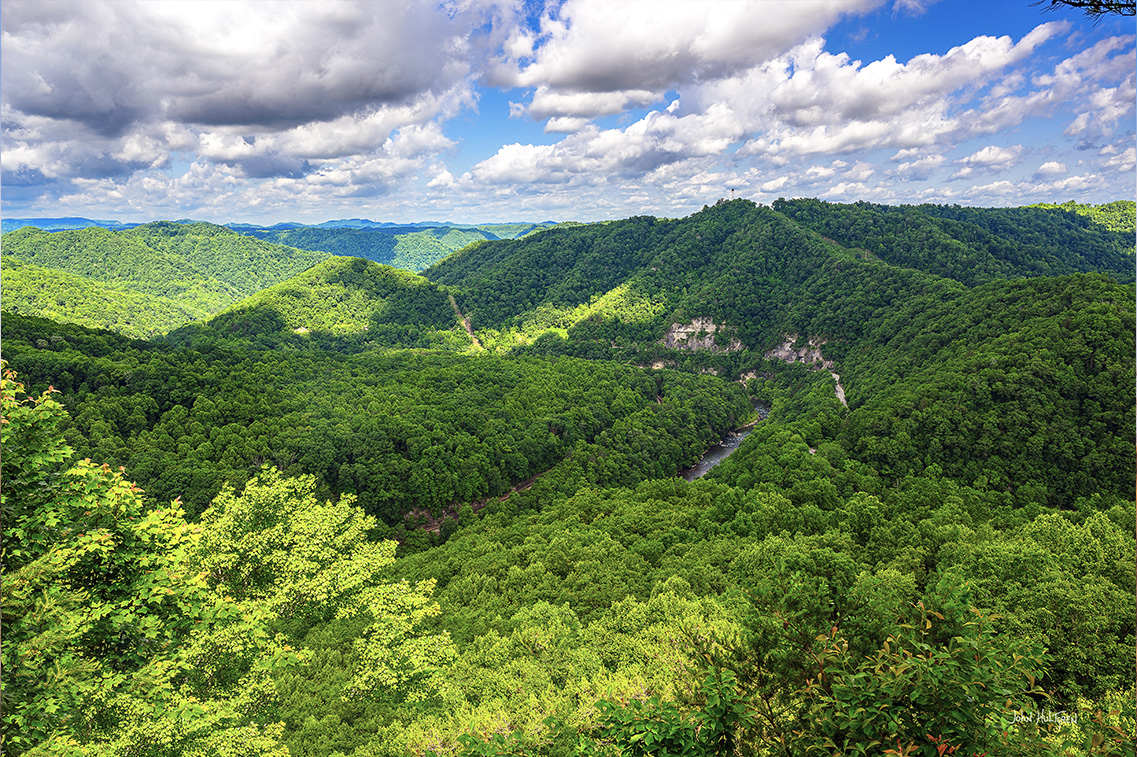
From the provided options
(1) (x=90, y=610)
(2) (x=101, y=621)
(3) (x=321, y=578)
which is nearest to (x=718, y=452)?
(3) (x=321, y=578)

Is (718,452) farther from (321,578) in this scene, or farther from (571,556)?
(321,578)

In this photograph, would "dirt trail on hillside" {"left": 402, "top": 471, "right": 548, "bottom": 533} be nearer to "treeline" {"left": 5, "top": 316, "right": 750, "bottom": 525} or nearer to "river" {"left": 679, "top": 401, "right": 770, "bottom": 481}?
"treeline" {"left": 5, "top": 316, "right": 750, "bottom": 525}

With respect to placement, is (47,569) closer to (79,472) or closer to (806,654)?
(79,472)

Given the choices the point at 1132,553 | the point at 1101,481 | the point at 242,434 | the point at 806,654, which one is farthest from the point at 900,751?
the point at 242,434

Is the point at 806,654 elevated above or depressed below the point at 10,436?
below

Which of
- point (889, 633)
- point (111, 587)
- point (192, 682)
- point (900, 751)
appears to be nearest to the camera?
Result: point (900, 751)

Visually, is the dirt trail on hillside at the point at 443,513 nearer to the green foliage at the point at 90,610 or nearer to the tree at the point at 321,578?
the tree at the point at 321,578

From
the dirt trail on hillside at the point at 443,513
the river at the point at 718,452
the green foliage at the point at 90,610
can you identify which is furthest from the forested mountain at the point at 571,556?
the river at the point at 718,452
